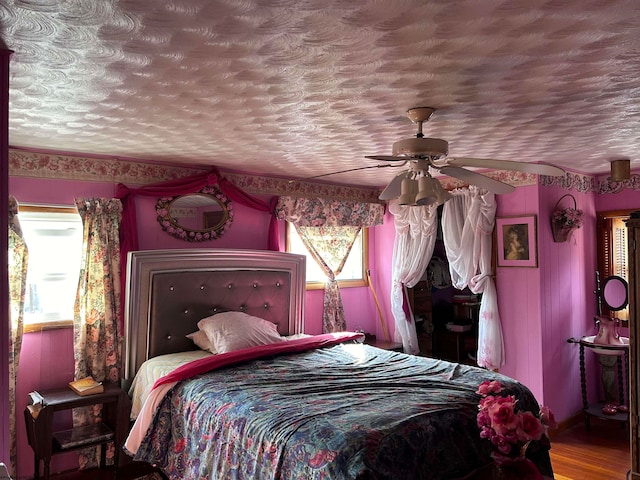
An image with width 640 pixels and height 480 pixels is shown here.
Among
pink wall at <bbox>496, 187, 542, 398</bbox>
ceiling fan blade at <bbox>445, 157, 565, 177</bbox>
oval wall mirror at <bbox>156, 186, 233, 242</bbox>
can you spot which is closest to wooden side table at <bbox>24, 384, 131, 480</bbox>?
oval wall mirror at <bbox>156, 186, 233, 242</bbox>

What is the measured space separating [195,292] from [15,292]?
51.5 inches

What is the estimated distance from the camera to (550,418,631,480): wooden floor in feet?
12.3

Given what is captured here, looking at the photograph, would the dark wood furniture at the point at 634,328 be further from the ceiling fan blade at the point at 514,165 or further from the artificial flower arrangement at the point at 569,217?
the artificial flower arrangement at the point at 569,217


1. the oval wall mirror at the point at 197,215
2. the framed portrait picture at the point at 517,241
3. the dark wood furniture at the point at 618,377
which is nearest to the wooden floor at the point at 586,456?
the dark wood furniture at the point at 618,377

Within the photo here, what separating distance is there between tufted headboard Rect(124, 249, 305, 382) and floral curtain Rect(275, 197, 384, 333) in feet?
1.41

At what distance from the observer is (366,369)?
3541 mm

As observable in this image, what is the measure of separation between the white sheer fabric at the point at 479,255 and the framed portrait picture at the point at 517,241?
107 millimetres

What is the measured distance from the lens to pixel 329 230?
554 centimetres

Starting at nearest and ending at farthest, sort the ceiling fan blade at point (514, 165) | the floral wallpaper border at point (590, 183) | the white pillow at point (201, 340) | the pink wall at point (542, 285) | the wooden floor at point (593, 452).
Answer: the ceiling fan blade at point (514, 165), the wooden floor at point (593, 452), the white pillow at point (201, 340), the pink wall at point (542, 285), the floral wallpaper border at point (590, 183)

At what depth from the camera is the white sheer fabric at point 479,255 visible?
473 centimetres

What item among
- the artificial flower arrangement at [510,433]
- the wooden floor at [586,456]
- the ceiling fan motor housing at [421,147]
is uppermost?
the ceiling fan motor housing at [421,147]

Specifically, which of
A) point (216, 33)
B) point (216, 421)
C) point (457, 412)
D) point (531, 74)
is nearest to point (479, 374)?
point (457, 412)

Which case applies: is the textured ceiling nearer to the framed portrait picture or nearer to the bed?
the framed portrait picture

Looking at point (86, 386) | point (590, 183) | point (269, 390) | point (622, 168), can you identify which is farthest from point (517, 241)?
point (86, 386)
